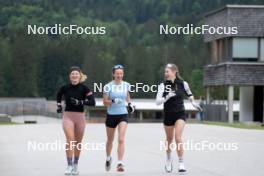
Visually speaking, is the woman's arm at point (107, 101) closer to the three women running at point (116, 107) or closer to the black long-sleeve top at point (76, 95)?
the three women running at point (116, 107)

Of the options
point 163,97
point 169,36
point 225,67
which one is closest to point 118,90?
point 163,97

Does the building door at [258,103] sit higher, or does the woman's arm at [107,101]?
the woman's arm at [107,101]

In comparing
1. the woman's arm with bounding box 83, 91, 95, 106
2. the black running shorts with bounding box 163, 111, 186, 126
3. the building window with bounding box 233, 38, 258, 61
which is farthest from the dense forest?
the woman's arm with bounding box 83, 91, 95, 106

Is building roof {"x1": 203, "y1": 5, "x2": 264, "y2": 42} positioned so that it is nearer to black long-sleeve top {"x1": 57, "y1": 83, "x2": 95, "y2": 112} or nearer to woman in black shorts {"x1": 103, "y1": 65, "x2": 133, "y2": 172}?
woman in black shorts {"x1": 103, "y1": 65, "x2": 133, "y2": 172}

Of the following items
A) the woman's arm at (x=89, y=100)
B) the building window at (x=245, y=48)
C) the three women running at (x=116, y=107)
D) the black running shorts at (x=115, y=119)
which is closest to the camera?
the woman's arm at (x=89, y=100)

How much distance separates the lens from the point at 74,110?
14656 mm

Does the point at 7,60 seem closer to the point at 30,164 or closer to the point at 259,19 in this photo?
the point at 259,19

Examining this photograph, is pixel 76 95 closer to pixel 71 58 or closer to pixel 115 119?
pixel 115 119

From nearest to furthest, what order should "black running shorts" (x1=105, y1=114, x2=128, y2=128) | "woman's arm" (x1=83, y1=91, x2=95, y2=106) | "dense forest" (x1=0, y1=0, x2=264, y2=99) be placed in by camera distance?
"woman's arm" (x1=83, y1=91, x2=95, y2=106), "black running shorts" (x1=105, y1=114, x2=128, y2=128), "dense forest" (x1=0, y1=0, x2=264, y2=99)

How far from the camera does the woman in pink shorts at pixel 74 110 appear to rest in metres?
14.6

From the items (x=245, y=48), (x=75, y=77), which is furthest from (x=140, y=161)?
(x=245, y=48)

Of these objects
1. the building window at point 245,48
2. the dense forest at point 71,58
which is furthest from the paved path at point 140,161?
the dense forest at point 71,58

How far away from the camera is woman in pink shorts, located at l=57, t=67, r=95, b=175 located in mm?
14570

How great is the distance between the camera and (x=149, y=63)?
150 m
